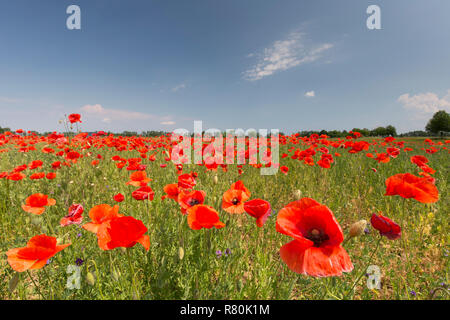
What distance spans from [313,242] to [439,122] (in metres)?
73.6

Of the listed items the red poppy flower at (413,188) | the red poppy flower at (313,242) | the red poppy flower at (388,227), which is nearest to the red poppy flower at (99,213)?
the red poppy flower at (313,242)

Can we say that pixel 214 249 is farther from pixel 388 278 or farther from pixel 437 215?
pixel 437 215

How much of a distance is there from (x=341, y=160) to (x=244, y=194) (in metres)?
5.95

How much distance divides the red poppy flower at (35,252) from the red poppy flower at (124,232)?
0.65 feet

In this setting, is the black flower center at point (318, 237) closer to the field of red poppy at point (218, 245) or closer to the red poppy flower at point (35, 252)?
the field of red poppy at point (218, 245)

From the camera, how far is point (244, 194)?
48.5 inches

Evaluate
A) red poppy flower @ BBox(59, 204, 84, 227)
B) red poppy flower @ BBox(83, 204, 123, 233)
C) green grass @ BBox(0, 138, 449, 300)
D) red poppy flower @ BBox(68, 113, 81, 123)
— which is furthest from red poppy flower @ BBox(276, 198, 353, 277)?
red poppy flower @ BBox(68, 113, 81, 123)

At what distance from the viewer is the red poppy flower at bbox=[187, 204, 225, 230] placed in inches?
40.1

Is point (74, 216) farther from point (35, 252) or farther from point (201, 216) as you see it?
point (201, 216)

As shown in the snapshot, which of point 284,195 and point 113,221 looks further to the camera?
point 284,195

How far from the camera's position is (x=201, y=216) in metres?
1.06

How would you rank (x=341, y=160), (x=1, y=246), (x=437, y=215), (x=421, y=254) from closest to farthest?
(x=1, y=246)
(x=421, y=254)
(x=437, y=215)
(x=341, y=160)
